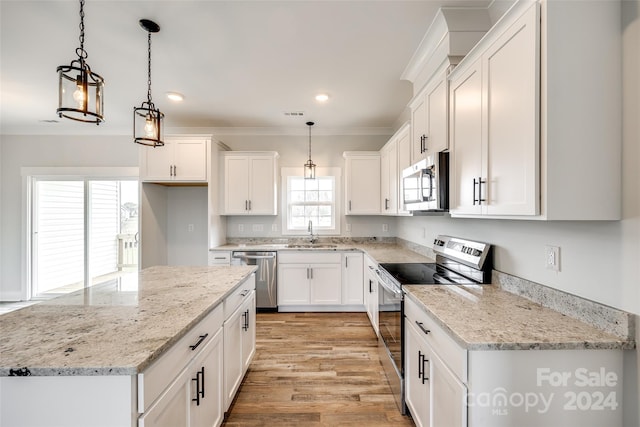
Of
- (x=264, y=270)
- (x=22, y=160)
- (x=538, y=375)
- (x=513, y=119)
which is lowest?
(x=264, y=270)

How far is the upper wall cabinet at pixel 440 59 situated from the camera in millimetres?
1892

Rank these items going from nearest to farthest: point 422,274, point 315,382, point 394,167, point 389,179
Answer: point 422,274 → point 315,382 → point 394,167 → point 389,179

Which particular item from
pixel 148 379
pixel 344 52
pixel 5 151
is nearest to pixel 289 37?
pixel 344 52

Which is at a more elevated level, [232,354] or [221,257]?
[221,257]

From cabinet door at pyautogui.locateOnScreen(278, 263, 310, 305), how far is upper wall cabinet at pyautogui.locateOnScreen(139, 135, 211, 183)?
69.2 inches

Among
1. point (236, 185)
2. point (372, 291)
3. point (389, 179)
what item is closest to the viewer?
point (372, 291)

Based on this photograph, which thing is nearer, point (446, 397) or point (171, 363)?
point (171, 363)

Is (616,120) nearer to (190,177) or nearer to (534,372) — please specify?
(534,372)

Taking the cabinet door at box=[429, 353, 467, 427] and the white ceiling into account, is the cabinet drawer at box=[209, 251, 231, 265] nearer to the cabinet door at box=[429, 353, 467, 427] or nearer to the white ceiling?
the white ceiling

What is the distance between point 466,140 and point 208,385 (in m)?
1.97

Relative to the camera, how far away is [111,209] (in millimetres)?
4574

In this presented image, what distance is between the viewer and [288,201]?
15.0 feet

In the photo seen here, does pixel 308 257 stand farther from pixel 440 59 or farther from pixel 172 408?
pixel 172 408

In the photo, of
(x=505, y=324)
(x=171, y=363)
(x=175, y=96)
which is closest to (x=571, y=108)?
(x=505, y=324)
